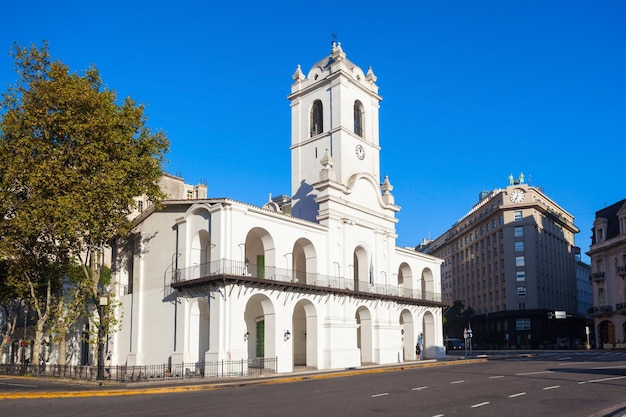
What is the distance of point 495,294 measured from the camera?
90.3 metres

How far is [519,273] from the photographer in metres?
86.0

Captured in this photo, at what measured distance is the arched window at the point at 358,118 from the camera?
48659 millimetres

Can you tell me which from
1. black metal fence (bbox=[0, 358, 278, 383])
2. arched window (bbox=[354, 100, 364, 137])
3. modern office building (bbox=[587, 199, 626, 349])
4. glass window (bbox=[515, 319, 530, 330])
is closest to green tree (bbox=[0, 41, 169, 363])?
black metal fence (bbox=[0, 358, 278, 383])

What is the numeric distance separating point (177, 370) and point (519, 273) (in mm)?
63686

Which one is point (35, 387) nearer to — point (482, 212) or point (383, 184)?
point (383, 184)

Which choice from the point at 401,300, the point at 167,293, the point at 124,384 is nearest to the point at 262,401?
the point at 124,384

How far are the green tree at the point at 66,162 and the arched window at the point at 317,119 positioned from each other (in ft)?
54.1

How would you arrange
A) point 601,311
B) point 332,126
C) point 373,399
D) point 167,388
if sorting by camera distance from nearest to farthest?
point 373,399, point 167,388, point 332,126, point 601,311

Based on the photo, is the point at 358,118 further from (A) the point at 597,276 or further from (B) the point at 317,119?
(A) the point at 597,276

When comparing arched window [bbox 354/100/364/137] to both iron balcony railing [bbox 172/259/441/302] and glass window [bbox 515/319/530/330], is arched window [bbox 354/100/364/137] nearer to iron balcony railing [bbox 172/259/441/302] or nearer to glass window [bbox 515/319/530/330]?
iron balcony railing [bbox 172/259/441/302]

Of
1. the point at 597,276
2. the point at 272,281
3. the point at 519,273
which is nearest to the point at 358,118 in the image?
the point at 272,281

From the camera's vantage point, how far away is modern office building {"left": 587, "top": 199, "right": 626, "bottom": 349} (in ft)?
235

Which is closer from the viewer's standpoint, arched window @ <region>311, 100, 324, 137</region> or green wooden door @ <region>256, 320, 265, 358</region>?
green wooden door @ <region>256, 320, 265, 358</region>

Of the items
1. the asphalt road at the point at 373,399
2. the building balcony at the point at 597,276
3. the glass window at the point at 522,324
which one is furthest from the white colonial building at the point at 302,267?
the glass window at the point at 522,324
